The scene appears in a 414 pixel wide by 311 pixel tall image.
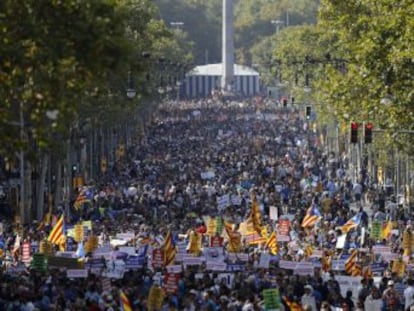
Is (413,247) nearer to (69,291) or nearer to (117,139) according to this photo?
(69,291)

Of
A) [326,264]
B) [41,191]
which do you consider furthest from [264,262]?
[41,191]

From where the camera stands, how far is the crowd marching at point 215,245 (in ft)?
126

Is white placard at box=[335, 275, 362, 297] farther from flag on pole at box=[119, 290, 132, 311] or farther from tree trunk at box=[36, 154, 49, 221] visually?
tree trunk at box=[36, 154, 49, 221]

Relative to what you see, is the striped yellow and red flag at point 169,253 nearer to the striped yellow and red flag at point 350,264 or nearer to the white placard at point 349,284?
the striped yellow and red flag at point 350,264

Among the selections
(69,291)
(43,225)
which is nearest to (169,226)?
(43,225)

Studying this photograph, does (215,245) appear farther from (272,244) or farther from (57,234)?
(57,234)

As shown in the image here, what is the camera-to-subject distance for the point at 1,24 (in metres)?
32.5

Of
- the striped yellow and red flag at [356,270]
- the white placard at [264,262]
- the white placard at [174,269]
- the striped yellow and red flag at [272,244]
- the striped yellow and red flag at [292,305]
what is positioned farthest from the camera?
the striped yellow and red flag at [272,244]

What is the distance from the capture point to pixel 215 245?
48.8 meters

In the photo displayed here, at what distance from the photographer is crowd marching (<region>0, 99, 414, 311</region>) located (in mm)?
38406

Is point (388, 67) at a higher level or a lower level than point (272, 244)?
higher

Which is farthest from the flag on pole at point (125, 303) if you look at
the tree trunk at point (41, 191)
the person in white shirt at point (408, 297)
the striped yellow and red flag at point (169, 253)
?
the tree trunk at point (41, 191)

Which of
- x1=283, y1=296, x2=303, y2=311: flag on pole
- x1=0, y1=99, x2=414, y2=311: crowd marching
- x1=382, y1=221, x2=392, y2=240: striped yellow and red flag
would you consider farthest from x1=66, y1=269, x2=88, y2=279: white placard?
x1=382, y1=221, x2=392, y2=240: striped yellow and red flag

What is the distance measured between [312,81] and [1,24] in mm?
79620
